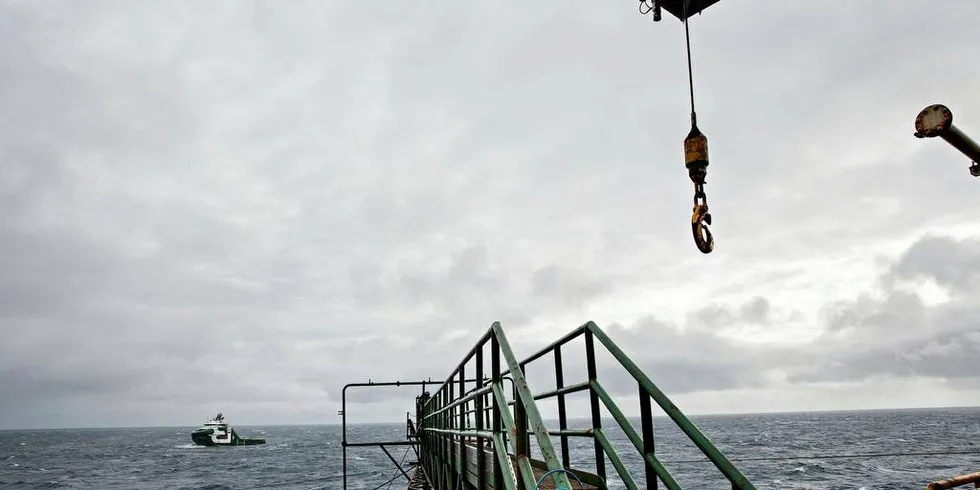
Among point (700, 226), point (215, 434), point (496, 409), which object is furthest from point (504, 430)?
point (215, 434)

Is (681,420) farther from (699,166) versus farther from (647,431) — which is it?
(699,166)

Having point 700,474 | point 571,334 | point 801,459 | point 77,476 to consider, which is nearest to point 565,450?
point 571,334

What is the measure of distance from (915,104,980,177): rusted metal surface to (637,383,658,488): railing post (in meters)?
2.33

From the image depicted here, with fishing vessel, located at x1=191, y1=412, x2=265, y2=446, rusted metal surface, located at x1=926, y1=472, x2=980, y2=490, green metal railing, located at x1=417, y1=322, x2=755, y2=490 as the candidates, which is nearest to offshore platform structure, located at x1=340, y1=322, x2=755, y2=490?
green metal railing, located at x1=417, y1=322, x2=755, y2=490

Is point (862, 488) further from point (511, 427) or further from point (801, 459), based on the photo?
point (511, 427)

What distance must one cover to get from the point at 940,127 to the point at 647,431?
8.34 ft

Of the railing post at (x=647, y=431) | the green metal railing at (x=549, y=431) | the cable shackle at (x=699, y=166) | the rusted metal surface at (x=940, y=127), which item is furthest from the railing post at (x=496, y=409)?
the rusted metal surface at (x=940, y=127)

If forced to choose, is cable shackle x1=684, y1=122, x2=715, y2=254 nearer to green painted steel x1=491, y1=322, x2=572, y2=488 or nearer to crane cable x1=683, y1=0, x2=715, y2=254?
crane cable x1=683, y1=0, x2=715, y2=254

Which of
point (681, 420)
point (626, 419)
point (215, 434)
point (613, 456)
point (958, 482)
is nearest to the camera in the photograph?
point (681, 420)

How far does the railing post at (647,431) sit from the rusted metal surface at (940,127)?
2325mm

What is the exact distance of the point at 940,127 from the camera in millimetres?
Answer: 4012

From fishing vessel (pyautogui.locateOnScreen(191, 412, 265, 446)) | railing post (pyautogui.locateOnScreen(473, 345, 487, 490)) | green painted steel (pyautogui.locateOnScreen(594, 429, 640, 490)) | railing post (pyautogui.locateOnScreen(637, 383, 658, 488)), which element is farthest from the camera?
fishing vessel (pyautogui.locateOnScreen(191, 412, 265, 446))

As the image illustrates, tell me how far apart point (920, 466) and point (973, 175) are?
50228mm

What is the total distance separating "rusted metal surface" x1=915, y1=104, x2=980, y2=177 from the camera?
398cm
